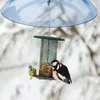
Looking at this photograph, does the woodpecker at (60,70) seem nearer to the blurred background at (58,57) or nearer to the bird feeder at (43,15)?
the bird feeder at (43,15)

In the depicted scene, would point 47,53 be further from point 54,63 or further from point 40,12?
point 40,12

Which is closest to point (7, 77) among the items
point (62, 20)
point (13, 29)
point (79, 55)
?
point (13, 29)

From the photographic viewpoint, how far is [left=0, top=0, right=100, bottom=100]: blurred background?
3039mm

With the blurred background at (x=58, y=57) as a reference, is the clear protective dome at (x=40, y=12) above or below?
above

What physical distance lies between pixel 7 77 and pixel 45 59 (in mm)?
1088

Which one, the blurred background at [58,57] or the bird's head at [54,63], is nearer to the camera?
the bird's head at [54,63]

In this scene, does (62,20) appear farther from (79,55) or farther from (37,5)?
(79,55)

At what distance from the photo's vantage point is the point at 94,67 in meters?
3.12

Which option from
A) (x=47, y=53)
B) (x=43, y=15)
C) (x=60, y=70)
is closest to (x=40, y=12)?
(x=43, y=15)

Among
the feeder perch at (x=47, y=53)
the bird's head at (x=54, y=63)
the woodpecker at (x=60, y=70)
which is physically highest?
the feeder perch at (x=47, y=53)

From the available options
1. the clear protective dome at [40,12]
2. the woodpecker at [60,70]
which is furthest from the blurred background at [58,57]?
→ the woodpecker at [60,70]

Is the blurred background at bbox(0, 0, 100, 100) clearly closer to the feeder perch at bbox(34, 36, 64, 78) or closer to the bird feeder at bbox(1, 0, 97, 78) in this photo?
the bird feeder at bbox(1, 0, 97, 78)

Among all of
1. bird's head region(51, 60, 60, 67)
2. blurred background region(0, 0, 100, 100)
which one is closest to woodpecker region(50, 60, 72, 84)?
bird's head region(51, 60, 60, 67)

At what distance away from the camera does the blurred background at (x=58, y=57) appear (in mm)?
3039
